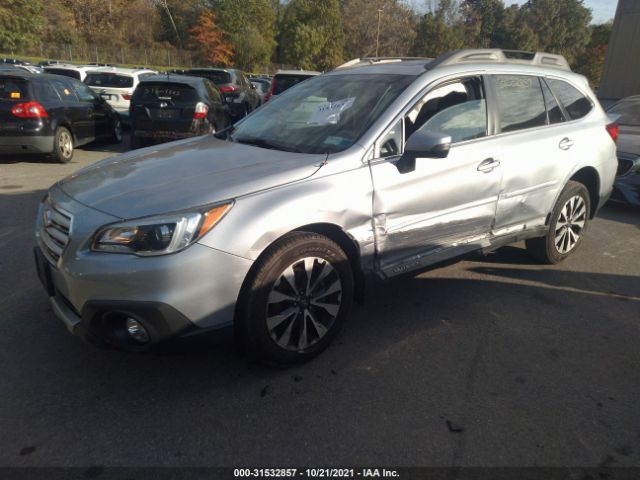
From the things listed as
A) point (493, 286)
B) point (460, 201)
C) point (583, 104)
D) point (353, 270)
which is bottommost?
point (493, 286)

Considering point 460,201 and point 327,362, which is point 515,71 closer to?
point 460,201

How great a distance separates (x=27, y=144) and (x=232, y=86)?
22.8ft

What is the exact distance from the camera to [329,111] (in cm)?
338

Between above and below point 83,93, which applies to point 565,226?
below

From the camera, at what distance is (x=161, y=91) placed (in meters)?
9.08

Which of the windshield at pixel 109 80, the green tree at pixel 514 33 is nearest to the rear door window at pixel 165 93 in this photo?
the windshield at pixel 109 80

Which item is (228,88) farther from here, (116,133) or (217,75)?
(116,133)

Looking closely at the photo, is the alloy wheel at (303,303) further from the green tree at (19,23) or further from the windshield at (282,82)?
the green tree at (19,23)

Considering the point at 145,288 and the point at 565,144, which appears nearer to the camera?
the point at 145,288

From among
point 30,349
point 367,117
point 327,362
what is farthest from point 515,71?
point 30,349

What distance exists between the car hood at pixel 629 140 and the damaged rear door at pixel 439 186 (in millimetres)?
4266

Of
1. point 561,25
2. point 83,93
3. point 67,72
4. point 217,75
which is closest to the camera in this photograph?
point 83,93

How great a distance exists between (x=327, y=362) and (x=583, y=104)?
350 centimetres

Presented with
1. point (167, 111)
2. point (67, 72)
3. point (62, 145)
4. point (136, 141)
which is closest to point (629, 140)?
point (167, 111)
